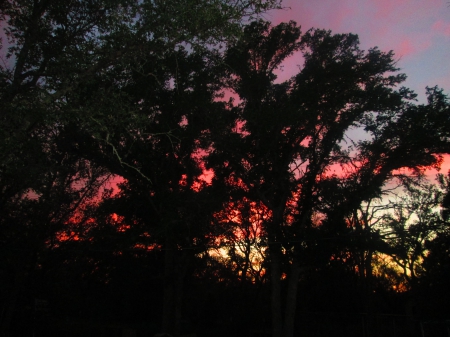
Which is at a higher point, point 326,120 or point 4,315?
point 326,120

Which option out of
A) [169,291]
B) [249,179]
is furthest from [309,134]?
[169,291]

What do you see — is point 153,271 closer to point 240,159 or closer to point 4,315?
point 4,315

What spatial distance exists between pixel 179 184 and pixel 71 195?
6.17 m

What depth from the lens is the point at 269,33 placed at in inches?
894

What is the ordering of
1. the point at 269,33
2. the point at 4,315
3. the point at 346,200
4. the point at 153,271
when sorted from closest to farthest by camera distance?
the point at 346,200
the point at 269,33
the point at 4,315
the point at 153,271

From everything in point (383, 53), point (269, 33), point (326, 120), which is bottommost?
point (326, 120)

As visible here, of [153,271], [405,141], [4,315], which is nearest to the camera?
[405,141]

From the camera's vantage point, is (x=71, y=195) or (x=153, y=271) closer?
(x=71, y=195)

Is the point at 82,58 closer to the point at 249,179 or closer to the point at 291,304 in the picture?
the point at 249,179

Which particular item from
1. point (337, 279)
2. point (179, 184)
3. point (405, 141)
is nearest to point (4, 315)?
point (179, 184)

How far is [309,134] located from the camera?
21047mm

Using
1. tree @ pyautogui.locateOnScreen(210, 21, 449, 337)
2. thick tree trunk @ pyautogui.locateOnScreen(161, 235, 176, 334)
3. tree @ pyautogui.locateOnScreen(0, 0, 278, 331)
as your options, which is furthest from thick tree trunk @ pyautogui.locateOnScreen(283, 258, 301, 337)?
tree @ pyautogui.locateOnScreen(0, 0, 278, 331)

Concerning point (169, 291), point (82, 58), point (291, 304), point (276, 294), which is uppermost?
point (82, 58)

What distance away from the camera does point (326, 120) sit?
2055 cm
